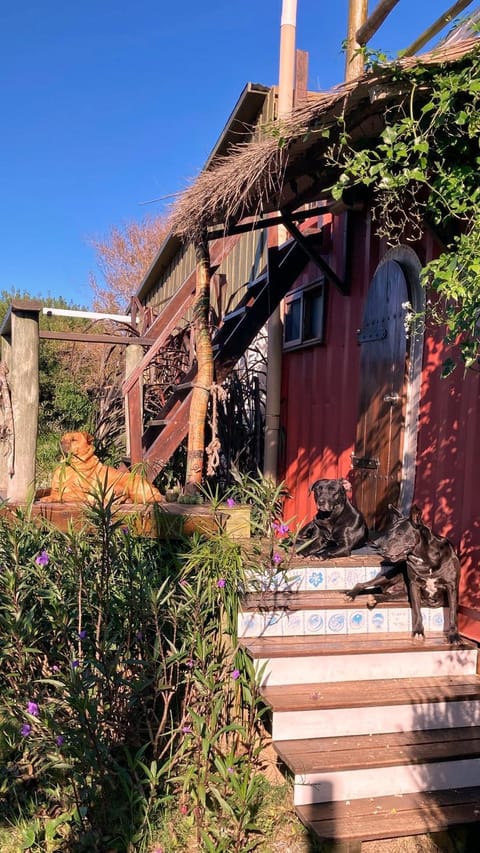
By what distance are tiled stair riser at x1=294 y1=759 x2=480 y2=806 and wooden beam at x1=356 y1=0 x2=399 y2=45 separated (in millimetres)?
4207

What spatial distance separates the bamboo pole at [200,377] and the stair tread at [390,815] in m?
2.89

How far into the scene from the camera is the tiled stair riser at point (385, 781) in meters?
2.85

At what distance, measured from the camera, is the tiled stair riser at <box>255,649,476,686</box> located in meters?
3.38

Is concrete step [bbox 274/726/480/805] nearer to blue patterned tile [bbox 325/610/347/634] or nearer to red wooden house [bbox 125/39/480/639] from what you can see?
blue patterned tile [bbox 325/610/347/634]

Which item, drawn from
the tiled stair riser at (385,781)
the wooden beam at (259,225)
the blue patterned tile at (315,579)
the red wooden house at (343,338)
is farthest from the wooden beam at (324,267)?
the tiled stair riser at (385,781)

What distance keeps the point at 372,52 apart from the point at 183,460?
235 inches

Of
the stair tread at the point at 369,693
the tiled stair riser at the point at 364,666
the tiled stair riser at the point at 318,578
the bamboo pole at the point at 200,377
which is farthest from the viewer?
the bamboo pole at the point at 200,377

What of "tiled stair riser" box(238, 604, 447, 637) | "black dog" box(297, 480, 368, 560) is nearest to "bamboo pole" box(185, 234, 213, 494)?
"black dog" box(297, 480, 368, 560)

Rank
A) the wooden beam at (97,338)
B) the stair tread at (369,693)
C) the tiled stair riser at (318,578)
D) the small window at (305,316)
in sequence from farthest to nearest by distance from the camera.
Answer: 1. the wooden beam at (97,338)
2. the small window at (305,316)
3. the tiled stair riser at (318,578)
4. the stair tread at (369,693)

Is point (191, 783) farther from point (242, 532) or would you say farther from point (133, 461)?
point (133, 461)

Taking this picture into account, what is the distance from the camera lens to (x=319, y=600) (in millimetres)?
3869


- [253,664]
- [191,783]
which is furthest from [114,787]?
[253,664]

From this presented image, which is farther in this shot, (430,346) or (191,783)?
(430,346)

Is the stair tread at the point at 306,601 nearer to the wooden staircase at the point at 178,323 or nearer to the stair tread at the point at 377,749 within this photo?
the stair tread at the point at 377,749
